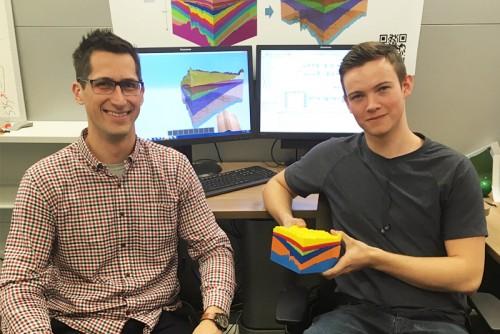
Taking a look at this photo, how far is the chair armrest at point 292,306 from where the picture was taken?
4.24 ft

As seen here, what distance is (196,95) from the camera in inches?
81.2

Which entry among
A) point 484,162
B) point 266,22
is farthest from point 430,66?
point 266,22

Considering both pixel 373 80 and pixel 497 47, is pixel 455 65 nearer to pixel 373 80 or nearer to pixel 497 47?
pixel 497 47

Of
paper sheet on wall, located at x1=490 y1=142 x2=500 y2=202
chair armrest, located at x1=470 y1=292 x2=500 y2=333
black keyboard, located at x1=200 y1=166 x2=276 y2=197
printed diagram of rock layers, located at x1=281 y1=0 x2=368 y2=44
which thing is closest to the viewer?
chair armrest, located at x1=470 y1=292 x2=500 y2=333

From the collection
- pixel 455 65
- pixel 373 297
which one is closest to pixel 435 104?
pixel 455 65

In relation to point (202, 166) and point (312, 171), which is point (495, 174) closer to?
point (312, 171)

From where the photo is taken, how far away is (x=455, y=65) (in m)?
2.24

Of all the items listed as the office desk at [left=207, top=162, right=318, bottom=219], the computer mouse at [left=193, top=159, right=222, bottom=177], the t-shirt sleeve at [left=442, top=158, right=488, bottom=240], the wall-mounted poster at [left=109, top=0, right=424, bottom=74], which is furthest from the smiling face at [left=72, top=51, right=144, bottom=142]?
the t-shirt sleeve at [left=442, top=158, right=488, bottom=240]

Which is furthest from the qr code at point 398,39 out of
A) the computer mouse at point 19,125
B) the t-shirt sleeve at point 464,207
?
the computer mouse at point 19,125

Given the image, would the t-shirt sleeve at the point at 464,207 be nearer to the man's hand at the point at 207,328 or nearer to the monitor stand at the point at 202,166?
the man's hand at the point at 207,328

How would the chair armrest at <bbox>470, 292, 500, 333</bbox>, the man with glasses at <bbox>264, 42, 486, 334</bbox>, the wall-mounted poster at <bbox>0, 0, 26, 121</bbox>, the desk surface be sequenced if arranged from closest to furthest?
the chair armrest at <bbox>470, 292, 500, 333</bbox> < the man with glasses at <bbox>264, 42, 486, 334</bbox> < the desk surface < the wall-mounted poster at <bbox>0, 0, 26, 121</bbox>

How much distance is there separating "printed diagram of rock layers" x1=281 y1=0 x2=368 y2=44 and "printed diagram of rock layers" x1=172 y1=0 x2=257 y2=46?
17 centimetres

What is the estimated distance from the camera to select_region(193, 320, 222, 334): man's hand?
4.40 feet

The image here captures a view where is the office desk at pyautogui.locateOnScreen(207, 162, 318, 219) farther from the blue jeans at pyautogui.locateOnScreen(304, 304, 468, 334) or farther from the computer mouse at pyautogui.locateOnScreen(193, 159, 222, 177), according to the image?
the blue jeans at pyautogui.locateOnScreen(304, 304, 468, 334)
